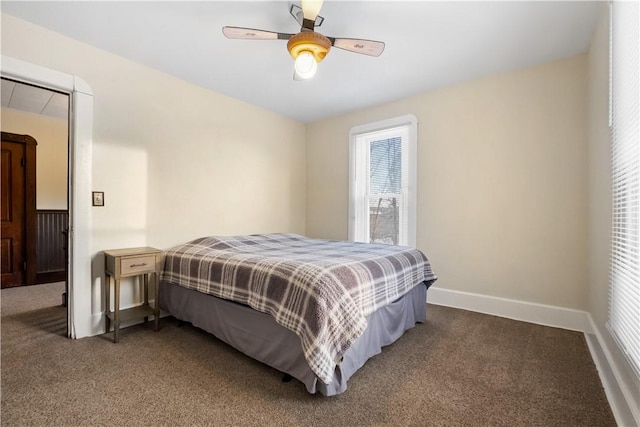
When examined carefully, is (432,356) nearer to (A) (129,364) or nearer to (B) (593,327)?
(B) (593,327)

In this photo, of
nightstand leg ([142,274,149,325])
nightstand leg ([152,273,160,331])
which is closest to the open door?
nightstand leg ([142,274,149,325])

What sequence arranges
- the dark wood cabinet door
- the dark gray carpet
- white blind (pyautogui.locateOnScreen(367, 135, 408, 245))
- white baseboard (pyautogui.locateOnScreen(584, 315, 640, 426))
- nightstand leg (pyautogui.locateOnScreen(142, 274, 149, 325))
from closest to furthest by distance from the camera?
white baseboard (pyautogui.locateOnScreen(584, 315, 640, 426)), the dark gray carpet, nightstand leg (pyautogui.locateOnScreen(142, 274, 149, 325)), white blind (pyautogui.locateOnScreen(367, 135, 408, 245)), the dark wood cabinet door

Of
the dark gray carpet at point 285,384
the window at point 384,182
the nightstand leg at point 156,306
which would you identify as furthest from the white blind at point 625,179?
the nightstand leg at point 156,306

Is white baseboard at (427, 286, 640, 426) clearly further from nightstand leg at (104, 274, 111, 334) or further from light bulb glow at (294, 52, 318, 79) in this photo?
nightstand leg at (104, 274, 111, 334)

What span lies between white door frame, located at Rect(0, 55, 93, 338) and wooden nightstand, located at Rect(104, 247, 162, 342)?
0.51 feet

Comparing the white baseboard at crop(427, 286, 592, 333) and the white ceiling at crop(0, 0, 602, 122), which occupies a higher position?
the white ceiling at crop(0, 0, 602, 122)

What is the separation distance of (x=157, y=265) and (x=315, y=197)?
2503 mm

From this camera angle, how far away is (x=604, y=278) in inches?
79.0

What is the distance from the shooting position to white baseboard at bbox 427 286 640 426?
142cm

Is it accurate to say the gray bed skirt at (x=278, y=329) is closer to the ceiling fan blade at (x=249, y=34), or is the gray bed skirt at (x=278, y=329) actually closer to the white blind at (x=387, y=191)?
the white blind at (x=387, y=191)

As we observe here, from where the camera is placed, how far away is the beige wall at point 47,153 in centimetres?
428

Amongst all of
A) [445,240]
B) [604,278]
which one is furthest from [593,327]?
[445,240]

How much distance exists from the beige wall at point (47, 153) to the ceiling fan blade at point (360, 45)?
14.8ft

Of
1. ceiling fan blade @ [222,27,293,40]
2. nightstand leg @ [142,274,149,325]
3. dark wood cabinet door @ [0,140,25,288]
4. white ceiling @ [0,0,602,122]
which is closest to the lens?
ceiling fan blade @ [222,27,293,40]
